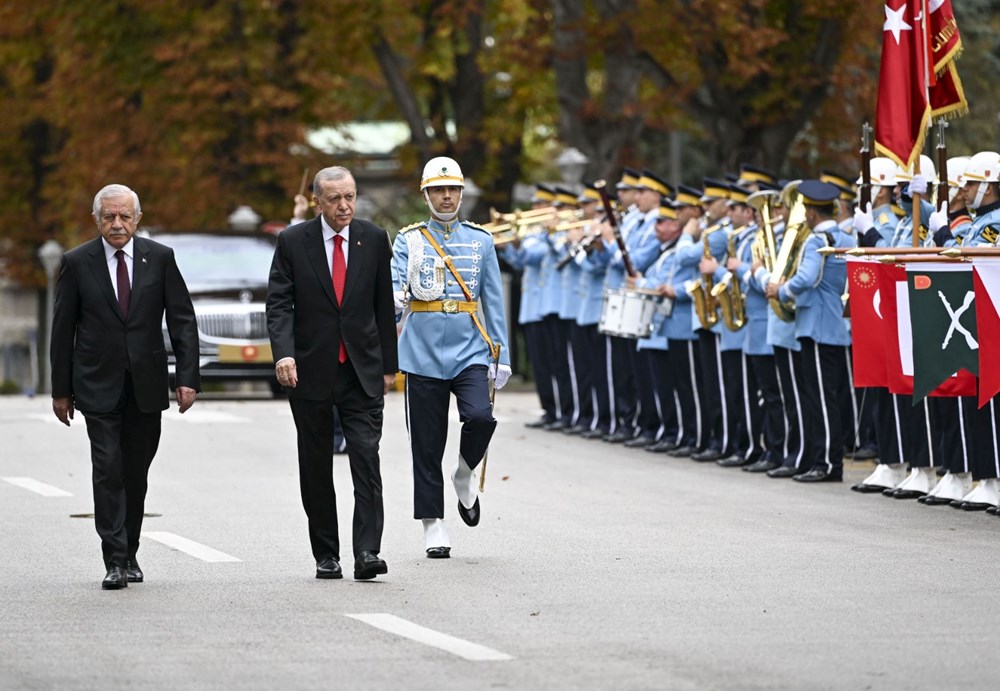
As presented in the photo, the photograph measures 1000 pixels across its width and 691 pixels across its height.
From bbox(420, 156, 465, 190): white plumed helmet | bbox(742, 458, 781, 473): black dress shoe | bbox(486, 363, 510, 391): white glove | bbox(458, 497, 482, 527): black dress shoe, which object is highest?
bbox(420, 156, 465, 190): white plumed helmet

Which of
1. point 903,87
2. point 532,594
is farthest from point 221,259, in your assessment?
point 532,594

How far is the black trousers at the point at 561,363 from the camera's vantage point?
22375 millimetres

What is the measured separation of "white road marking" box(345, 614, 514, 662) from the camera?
8867 mm

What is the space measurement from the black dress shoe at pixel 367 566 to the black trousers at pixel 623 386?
992 centimetres

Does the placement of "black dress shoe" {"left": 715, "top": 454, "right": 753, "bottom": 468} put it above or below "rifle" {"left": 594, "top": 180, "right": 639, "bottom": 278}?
below

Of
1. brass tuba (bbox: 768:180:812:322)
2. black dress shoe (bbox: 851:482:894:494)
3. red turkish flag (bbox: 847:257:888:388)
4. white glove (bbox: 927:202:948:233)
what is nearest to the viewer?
white glove (bbox: 927:202:948:233)

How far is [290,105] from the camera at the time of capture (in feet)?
127

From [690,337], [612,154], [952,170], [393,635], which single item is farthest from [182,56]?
[393,635]

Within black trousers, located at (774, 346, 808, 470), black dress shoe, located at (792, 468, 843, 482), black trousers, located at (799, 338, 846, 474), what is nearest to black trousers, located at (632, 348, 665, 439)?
black trousers, located at (774, 346, 808, 470)

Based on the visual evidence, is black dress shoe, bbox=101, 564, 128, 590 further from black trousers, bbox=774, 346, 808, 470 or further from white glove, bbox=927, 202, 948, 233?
black trousers, bbox=774, 346, 808, 470

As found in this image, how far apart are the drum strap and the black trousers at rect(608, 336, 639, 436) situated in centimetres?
863

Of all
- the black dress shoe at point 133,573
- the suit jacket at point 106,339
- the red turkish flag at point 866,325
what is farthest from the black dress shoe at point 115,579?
the red turkish flag at point 866,325

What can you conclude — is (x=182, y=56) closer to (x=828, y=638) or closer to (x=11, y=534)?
(x=11, y=534)

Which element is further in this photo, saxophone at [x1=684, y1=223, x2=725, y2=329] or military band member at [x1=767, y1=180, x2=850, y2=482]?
saxophone at [x1=684, y1=223, x2=725, y2=329]
